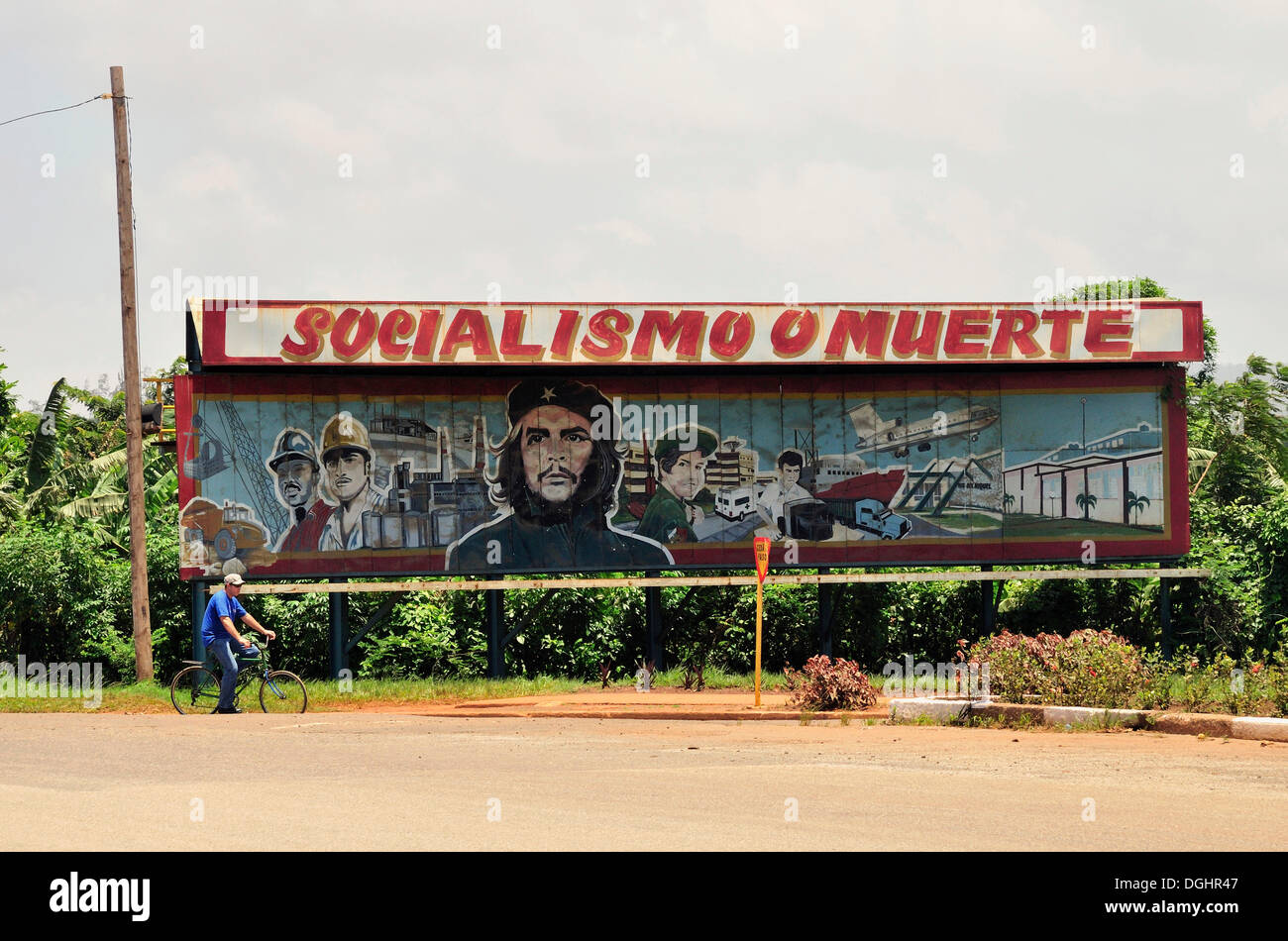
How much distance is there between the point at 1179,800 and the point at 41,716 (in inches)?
622

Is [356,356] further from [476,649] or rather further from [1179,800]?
[1179,800]

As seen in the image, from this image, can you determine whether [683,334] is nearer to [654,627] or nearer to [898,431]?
[898,431]

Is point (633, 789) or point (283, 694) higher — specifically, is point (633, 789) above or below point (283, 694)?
above

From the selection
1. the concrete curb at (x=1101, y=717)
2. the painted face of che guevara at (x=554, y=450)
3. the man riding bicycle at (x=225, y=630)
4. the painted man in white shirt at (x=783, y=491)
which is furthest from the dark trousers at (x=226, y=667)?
the painted man in white shirt at (x=783, y=491)

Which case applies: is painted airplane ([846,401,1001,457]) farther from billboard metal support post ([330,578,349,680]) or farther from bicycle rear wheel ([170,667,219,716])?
bicycle rear wheel ([170,667,219,716])

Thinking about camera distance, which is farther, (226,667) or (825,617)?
(825,617)

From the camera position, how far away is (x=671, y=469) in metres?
26.5

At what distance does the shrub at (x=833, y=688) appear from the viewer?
67.2ft

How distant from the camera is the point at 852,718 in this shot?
1911 centimetres

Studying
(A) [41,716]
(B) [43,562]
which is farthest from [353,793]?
A: (B) [43,562]

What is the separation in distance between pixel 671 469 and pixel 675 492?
46cm

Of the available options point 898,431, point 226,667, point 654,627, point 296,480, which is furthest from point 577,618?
point 226,667

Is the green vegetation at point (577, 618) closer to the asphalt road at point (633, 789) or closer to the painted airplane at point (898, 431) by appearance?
the painted airplane at point (898, 431)

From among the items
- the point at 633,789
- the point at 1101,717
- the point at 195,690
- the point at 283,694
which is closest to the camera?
the point at 633,789
